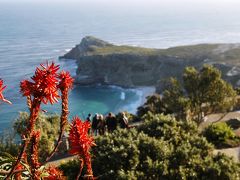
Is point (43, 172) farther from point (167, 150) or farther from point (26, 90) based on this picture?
point (167, 150)

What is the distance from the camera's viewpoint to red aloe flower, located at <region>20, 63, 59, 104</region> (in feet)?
7.06

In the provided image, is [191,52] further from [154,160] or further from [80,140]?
[80,140]

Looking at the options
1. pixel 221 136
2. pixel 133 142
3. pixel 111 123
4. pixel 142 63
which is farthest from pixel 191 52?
pixel 133 142

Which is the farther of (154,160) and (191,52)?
(191,52)

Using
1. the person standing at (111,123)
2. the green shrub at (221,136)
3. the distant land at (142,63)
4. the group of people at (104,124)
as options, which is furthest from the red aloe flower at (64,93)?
the distant land at (142,63)

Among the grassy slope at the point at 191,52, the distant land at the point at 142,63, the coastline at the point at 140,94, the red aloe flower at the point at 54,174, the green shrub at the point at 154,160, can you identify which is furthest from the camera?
the distant land at the point at 142,63

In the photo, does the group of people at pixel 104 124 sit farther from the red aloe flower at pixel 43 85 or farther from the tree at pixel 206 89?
the red aloe flower at pixel 43 85

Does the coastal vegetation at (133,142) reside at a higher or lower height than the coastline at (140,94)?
higher

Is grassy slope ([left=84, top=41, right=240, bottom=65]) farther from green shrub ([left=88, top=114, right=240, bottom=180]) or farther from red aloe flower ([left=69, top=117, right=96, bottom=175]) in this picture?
red aloe flower ([left=69, top=117, right=96, bottom=175])

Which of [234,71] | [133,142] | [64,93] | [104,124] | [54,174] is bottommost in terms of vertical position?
[234,71]

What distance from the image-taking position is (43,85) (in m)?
2.15

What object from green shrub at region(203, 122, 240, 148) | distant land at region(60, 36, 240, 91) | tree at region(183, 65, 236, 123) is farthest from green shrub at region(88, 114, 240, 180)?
distant land at region(60, 36, 240, 91)

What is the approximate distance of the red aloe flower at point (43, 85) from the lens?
215 cm

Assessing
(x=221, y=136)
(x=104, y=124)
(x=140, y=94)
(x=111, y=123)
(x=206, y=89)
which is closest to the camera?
(x=111, y=123)
